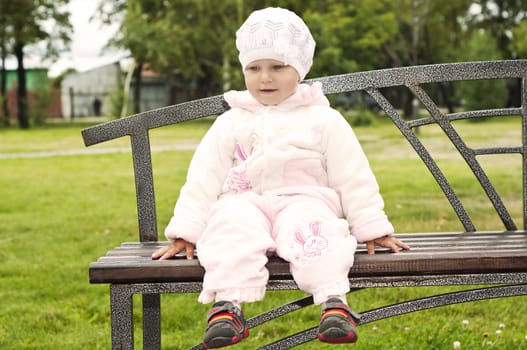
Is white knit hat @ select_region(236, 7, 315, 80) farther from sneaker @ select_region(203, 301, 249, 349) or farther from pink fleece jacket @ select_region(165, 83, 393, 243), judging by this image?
sneaker @ select_region(203, 301, 249, 349)

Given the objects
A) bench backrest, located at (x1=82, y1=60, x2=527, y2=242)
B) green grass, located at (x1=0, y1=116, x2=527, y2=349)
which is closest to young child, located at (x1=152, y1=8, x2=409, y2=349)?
bench backrest, located at (x1=82, y1=60, x2=527, y2=242)

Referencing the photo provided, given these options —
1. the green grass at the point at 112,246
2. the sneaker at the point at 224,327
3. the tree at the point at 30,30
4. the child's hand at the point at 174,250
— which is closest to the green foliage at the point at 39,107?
the tree at the point at 30,30

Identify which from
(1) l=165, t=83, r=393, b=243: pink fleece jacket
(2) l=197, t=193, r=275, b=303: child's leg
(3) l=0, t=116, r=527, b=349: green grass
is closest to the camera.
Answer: (2) l=197, t=193, r=275, b=303: child's leg

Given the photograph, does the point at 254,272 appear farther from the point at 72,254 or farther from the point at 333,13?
the point at 333,13

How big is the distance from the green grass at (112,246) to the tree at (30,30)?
20.6 metres

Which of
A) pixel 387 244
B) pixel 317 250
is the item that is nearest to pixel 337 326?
pixel 317 250

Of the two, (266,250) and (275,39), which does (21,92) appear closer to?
(275,39)

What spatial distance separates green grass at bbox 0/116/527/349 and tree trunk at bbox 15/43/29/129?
62.7ft

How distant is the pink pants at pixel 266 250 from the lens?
2.47 metres

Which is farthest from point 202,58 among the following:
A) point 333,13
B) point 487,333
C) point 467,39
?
point 487,333

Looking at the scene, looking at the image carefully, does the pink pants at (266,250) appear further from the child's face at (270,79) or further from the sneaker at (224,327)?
the child's face at (270,79)

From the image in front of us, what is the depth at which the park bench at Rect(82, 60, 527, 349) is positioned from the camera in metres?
2.54

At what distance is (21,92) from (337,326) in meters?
32.8

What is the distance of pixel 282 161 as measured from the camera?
2832mm
